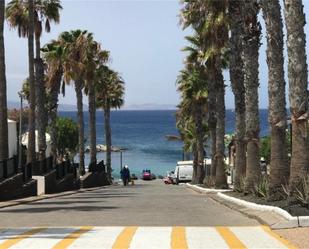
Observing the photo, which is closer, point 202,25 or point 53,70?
point 202,25

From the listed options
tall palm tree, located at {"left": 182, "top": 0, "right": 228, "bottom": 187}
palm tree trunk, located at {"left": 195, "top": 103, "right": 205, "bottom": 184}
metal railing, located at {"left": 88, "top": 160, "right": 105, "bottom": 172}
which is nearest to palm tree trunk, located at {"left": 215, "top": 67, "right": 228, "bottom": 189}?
tall palm tree, located at {"left": 182, "top": 0, "right": 228, "bottom": 187}

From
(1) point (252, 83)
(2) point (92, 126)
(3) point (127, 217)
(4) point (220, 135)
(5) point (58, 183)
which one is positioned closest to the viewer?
(3) point (127, 217)

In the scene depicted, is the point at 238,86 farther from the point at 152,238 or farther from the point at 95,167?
the point at 95,167

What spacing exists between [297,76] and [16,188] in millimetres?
14150

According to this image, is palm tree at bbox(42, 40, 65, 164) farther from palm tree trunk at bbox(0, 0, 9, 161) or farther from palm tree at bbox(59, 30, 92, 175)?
palm tree trunk at bbox(0, 0, 9, 161)

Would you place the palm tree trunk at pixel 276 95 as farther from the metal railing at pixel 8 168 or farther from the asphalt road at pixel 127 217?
the metal railing at pixel 8 168

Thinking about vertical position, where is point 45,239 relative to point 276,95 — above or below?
below

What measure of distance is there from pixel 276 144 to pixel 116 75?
2153 inches

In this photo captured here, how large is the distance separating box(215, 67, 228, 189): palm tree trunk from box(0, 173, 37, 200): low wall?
930 cm

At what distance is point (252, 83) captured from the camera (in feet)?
73.3

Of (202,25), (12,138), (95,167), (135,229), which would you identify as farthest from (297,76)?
(95,167)

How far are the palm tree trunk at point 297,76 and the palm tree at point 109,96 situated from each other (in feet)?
142

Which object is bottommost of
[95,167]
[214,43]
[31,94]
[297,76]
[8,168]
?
[95,167]

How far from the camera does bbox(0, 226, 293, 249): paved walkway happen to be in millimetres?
10312
